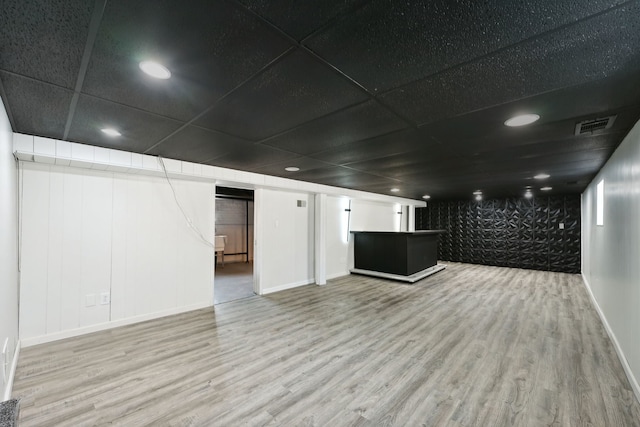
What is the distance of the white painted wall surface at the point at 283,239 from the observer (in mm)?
5191

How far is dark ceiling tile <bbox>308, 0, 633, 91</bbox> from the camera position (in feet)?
3.35

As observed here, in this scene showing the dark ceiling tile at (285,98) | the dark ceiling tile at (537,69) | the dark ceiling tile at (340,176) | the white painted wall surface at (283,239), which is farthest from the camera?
the white painted wall surface at (283,239)

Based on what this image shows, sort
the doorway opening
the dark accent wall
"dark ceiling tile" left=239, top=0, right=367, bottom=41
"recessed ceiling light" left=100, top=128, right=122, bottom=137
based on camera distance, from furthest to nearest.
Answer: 1. the doorway opening
2. the dark accent wall
3. "recessed ceiling light" left=100, top=128, right=122, bottom=137
4. "dark ceiling tile" left=239, top=0, right=367, bottom=41

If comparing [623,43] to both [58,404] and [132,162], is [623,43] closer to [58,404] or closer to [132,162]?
[58,404]

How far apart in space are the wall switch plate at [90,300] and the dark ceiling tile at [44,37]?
106 inches

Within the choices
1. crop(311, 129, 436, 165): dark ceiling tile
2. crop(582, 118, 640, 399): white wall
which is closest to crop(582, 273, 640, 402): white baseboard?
crop(582, 118, 640, 399): white wall

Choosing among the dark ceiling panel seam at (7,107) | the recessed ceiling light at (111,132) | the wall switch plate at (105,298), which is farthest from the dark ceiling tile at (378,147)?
the wall switch plate at (105,298)

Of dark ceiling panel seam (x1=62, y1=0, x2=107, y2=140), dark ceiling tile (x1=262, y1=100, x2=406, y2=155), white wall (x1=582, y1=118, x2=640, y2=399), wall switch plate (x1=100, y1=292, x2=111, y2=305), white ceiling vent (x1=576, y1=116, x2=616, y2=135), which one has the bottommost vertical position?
wall switch plate (x1=100, y1=292, x2=111, y2=305)

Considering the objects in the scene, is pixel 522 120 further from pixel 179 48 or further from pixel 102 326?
pixel 102 326

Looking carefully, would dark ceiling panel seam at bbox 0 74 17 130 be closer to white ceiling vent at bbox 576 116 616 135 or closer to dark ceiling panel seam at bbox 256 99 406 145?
dark ceiling panel seam at bbox 256 99 406 145

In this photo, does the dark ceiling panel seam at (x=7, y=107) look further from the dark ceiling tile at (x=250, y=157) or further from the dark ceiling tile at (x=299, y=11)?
the dark ceiling tile at (x=299, y=11)

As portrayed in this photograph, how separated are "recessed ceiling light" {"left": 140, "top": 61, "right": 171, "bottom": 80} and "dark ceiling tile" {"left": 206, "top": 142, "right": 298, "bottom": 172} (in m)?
1.33

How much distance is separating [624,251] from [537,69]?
252 centimetres

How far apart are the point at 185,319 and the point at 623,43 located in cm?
→ 467
